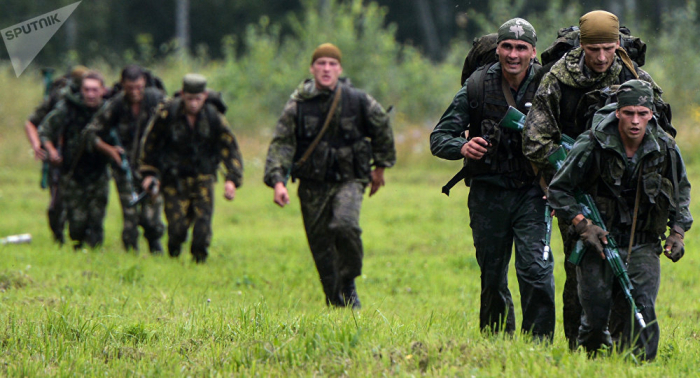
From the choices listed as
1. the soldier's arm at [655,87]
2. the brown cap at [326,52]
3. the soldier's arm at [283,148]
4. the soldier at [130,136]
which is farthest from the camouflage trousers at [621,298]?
the soldier at [130,136]

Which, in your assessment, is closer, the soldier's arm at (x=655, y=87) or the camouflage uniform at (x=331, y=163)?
the soldier's arm at (x=655, y=87)

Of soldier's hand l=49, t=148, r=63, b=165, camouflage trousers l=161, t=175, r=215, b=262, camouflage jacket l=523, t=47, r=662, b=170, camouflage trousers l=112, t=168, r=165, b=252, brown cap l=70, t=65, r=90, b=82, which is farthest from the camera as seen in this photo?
brown cap l=70, t=65, r=90, b=82

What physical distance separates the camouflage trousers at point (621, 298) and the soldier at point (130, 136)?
6.96 m

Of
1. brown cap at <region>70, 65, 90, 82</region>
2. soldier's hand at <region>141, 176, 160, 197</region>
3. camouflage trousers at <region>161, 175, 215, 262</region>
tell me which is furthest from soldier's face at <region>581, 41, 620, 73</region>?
brown cap at <region>70, 65, 90, 82</region>

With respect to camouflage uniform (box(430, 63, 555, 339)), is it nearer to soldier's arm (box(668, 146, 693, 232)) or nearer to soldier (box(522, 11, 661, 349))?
soldier (box(522, 11, 661, 349))

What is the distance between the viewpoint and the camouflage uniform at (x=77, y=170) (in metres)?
12.0

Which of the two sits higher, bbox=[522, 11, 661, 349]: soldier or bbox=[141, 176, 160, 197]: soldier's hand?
bbox=[522, 11, 661, 349]: soldier

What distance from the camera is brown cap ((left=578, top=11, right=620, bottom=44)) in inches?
223

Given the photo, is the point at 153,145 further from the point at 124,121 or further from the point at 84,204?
the point at 84,204

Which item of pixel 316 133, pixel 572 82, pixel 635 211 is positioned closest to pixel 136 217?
pixel 316 133

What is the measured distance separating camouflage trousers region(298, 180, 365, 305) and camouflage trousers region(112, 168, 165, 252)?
396 cm

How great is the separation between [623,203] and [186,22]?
48.8m

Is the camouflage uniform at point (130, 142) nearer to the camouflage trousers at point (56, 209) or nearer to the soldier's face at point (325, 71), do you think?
the camouflage trousers at point (56, 209)

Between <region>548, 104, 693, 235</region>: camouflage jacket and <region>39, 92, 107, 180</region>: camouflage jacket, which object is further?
<region>39, 92, 107, 180</region>: camouflage jacket
